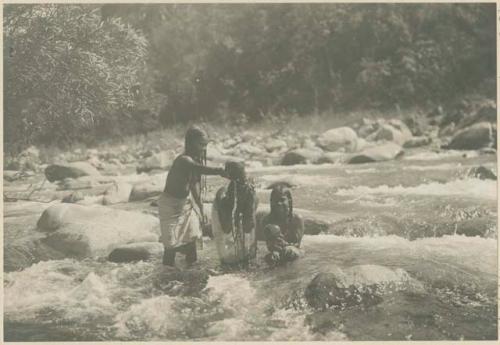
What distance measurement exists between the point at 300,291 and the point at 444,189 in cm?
335

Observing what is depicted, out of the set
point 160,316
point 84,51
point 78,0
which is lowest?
point 160,316

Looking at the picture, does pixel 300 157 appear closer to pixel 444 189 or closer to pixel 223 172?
pixel 444 189

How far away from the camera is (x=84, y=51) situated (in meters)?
5.98

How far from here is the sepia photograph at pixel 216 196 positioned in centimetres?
402

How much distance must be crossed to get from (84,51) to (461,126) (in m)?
7.63

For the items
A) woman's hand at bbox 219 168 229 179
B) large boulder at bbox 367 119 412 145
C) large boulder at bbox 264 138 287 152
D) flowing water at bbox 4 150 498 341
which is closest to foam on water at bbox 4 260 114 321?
flowing water at bbox 4 150 498 341

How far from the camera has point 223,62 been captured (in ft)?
33.2

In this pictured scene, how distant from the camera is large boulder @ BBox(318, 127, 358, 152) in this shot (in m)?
9.94

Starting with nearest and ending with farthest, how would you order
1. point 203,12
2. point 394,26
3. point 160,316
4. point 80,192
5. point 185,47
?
point 160,316 < point 80,192 < point 203,12 < point 185,47 < point 394,26

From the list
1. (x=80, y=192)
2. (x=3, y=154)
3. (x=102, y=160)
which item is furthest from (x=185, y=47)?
(x=3, y=154)

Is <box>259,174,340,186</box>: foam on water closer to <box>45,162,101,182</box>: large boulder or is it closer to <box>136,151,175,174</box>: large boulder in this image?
<box>136,151,175,174</box>: large boulder

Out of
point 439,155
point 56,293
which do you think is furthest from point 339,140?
point 56,293

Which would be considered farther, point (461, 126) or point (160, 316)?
point (461, 126)

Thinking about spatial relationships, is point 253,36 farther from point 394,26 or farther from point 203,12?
point 394,26
